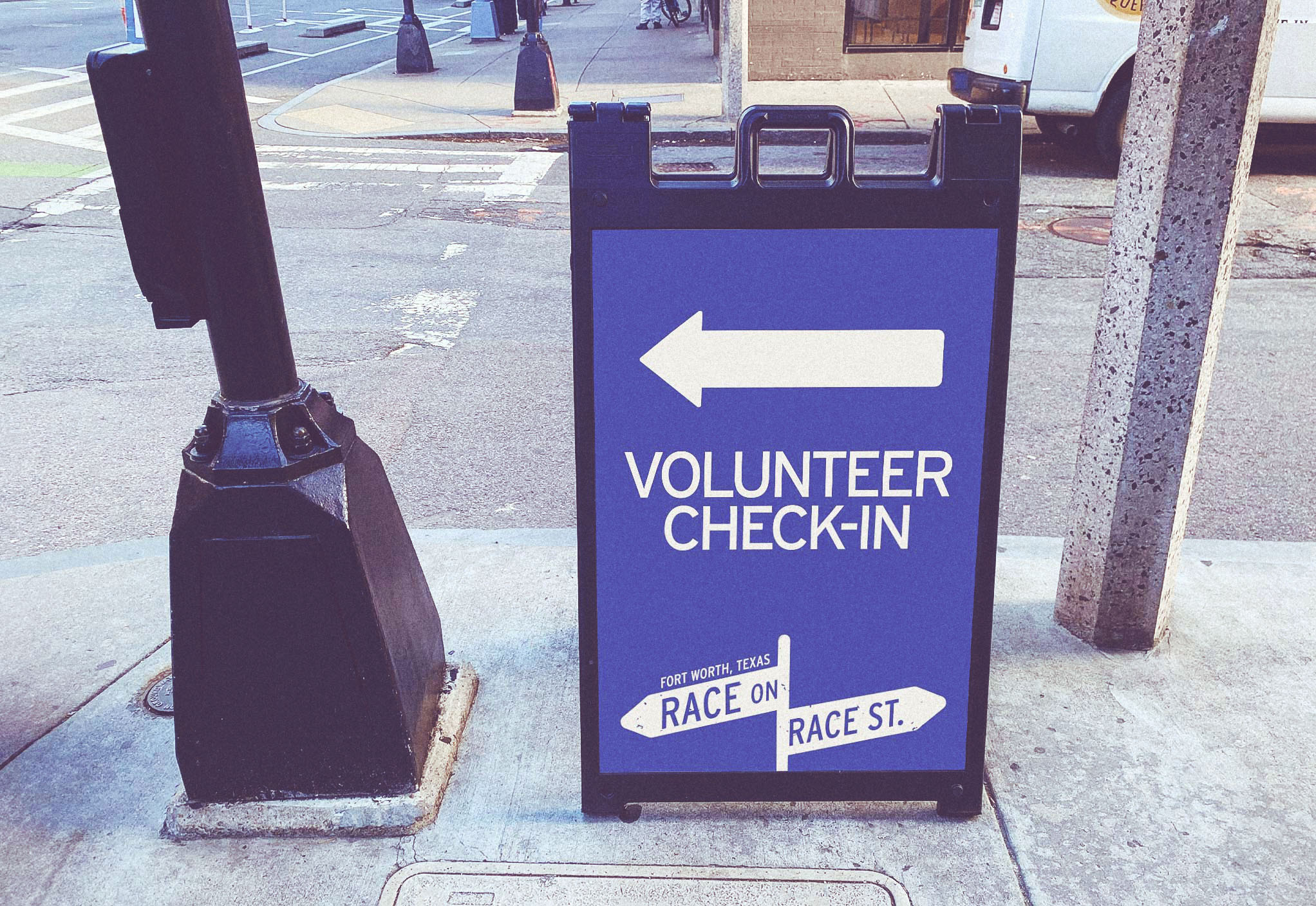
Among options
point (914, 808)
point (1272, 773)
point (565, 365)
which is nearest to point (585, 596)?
point (914, 808)

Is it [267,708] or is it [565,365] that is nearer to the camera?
[267,708]

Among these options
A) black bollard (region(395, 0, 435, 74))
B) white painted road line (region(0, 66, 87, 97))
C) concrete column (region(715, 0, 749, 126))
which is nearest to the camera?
concrete column (region(715, 0, 749, 126))

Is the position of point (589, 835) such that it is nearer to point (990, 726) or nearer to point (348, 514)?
point (348, 514)

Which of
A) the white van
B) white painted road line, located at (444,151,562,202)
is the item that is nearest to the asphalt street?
white painted road line, located at (444,151,562,202)

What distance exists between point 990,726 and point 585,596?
1.22 metres

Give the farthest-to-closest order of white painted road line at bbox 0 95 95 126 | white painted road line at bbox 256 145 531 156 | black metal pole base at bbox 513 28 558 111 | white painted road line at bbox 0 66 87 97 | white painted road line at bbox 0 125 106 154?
white painted road line at bbox 0 66 87 97 < black metal pole base at bbox 513 28 558 111 < white painted road line at bbox 0 95 95 126 < white painted road line at bbox 0 125 106 154 < white painted road line at bbox 256 145 531 156

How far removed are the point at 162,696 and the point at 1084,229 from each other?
7799mm

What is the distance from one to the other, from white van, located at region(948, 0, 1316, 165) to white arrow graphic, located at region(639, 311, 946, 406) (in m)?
8.40

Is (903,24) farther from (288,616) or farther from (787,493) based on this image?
(288,616)

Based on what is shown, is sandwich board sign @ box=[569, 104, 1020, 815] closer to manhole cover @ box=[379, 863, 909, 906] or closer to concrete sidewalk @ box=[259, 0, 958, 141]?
manhole cover @ box=[379, 863, 909, 906]

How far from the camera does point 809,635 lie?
7.93 feet

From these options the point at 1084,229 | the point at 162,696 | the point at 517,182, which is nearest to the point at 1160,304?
the point at 162,696

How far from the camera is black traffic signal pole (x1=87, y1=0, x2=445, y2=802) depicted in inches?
84.6

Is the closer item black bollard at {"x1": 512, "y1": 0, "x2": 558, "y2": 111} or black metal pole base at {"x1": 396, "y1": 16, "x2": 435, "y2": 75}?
black bollard at {"x1": 512, "y1": 0, "x2": 558, "y2": 111}
